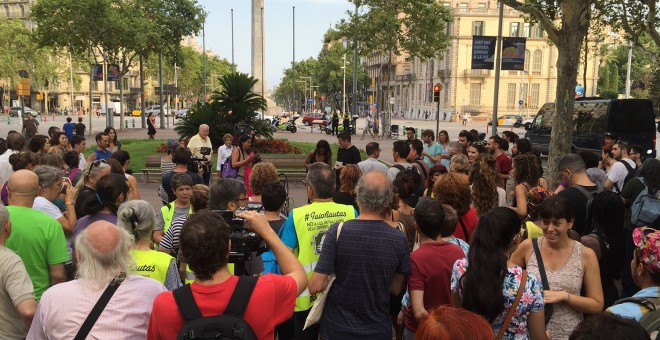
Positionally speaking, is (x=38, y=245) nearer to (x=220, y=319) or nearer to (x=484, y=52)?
(x=220, y=319)

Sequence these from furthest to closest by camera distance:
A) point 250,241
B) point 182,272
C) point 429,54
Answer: point 429,54 → point 182,272 → point 250,241

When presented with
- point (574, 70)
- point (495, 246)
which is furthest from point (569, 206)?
point (574, 70)

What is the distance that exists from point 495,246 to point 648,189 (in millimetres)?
3659

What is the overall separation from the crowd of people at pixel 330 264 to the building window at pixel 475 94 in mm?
69514

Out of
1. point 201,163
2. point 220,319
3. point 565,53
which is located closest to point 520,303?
Answer: point 220,319

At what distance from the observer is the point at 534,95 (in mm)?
71938

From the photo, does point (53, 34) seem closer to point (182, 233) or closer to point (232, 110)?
point (232, 110)

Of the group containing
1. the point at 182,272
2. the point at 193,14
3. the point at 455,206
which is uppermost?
the point at 193,14

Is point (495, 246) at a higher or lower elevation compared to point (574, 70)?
lower

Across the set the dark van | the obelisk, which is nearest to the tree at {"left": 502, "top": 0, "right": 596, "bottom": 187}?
the dark van

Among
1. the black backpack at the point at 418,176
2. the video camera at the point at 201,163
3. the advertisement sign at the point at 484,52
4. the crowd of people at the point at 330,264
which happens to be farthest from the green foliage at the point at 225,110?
the crowd of people at the point at 330,264

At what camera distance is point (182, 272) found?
14.2ft

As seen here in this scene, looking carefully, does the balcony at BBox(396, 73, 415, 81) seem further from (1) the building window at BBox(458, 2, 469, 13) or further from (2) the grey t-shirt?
(2) the grey t-shirt

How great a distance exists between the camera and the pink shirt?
2.74 metres
